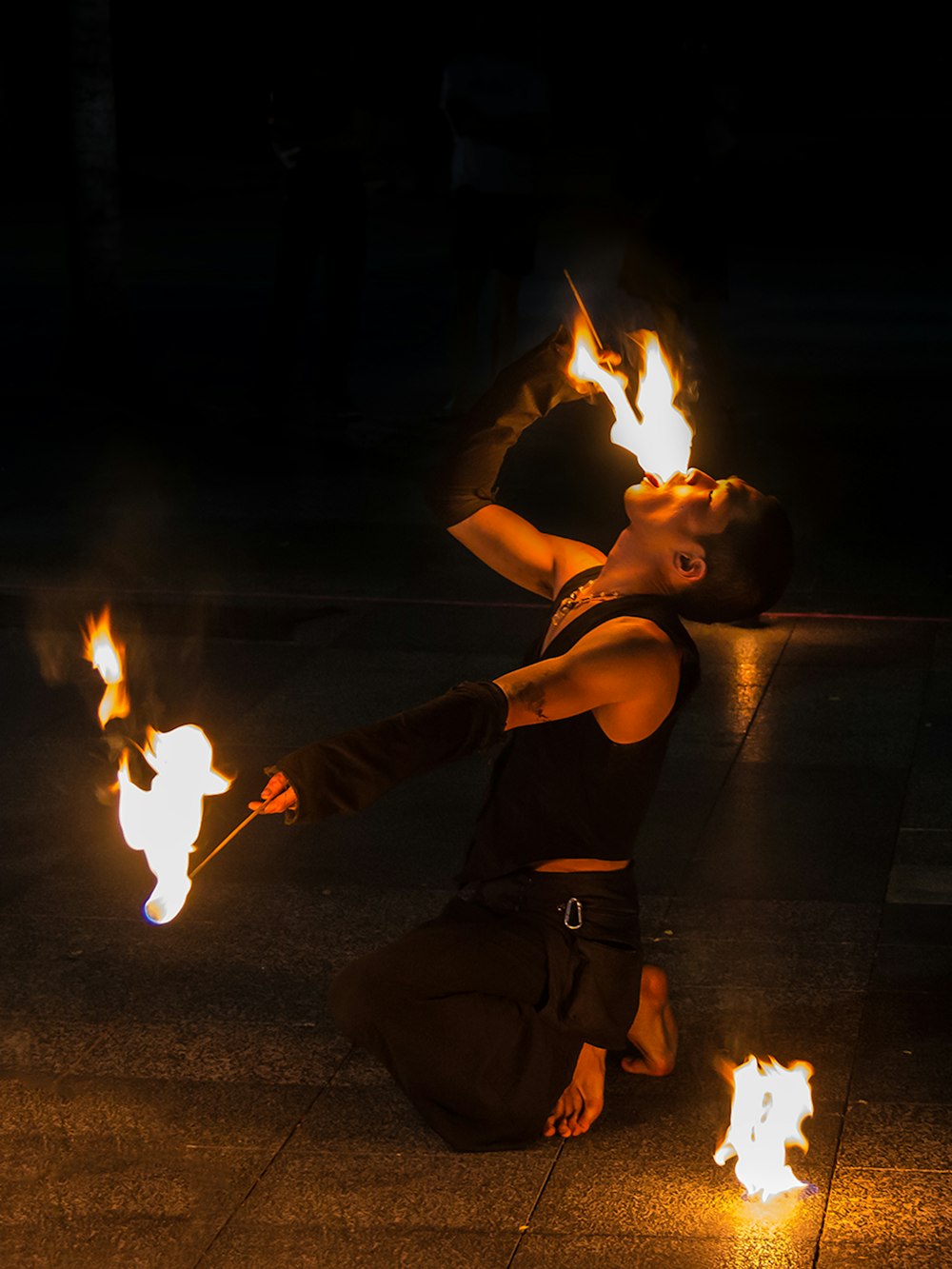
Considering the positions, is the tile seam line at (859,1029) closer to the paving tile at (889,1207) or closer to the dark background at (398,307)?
the paving tile at (889,1207)

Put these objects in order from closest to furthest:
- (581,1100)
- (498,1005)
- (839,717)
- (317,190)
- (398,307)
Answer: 1. (498,1005)
2. (581,1100)
3. (839,717)
4. (317,190)
5. (398,307)

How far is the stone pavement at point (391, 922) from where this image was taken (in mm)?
3490

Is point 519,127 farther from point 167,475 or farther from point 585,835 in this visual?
point 585,835

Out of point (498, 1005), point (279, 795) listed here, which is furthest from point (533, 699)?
point (498, 1005)

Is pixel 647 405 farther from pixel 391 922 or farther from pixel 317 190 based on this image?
pixel 317 190

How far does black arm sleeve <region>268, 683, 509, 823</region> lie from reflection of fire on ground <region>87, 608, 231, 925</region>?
0.32 m

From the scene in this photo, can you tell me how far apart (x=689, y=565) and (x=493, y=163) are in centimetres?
798

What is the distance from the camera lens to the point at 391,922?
4.80 m

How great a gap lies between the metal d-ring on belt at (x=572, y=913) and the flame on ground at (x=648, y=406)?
854mm

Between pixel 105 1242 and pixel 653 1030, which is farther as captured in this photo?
pixel 653 1030

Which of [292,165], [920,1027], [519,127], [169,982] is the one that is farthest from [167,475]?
[920,1027]

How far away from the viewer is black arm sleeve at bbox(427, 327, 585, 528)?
397cm

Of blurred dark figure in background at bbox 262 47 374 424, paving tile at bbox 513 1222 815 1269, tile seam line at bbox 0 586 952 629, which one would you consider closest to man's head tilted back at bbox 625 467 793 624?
paving tile at bbox 513 1222 815 1269

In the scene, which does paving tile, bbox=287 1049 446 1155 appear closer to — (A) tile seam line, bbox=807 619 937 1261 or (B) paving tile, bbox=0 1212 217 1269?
(B) paving tile, bbox=0 1212 217 1269
